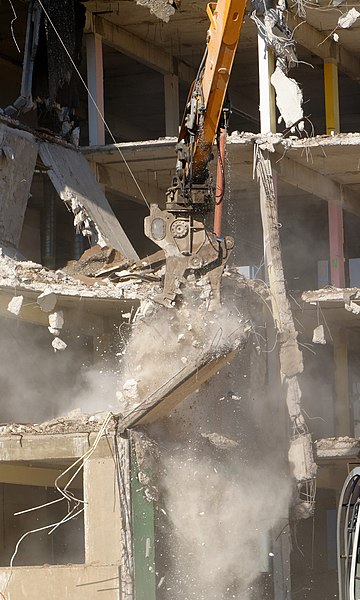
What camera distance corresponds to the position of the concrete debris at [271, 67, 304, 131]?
2309 cm

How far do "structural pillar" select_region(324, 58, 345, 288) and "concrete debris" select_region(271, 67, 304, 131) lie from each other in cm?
Result: 151

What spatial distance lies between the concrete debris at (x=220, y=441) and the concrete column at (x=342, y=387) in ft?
19.5

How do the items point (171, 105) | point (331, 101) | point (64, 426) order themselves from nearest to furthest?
1. point (64, 426)
2. point (331, 101)
3. point (171, 105)

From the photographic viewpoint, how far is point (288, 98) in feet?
76.3

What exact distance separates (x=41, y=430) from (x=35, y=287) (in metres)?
2.29

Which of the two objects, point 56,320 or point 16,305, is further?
point 56,320

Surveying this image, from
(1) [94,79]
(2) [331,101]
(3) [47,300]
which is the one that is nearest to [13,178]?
(3) [47,300]

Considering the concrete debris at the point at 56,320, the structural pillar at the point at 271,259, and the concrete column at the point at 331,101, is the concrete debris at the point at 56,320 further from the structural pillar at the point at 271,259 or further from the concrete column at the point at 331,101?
the concrete column at the point at 331,101

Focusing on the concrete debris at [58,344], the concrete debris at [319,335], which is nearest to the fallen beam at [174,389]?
the concrete debris at [58,344]

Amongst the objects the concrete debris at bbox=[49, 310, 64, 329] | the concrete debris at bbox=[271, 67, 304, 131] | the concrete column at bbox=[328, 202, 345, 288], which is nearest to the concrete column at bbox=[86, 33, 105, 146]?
the concrete debris at bbox=[271, 67, 304, 131]

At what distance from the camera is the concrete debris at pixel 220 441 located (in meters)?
19.7

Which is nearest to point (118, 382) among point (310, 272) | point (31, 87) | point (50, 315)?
point (50, 315)

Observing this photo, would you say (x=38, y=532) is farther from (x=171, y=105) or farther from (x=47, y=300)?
(x=171, y=105)

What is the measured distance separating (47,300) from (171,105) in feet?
28.2
